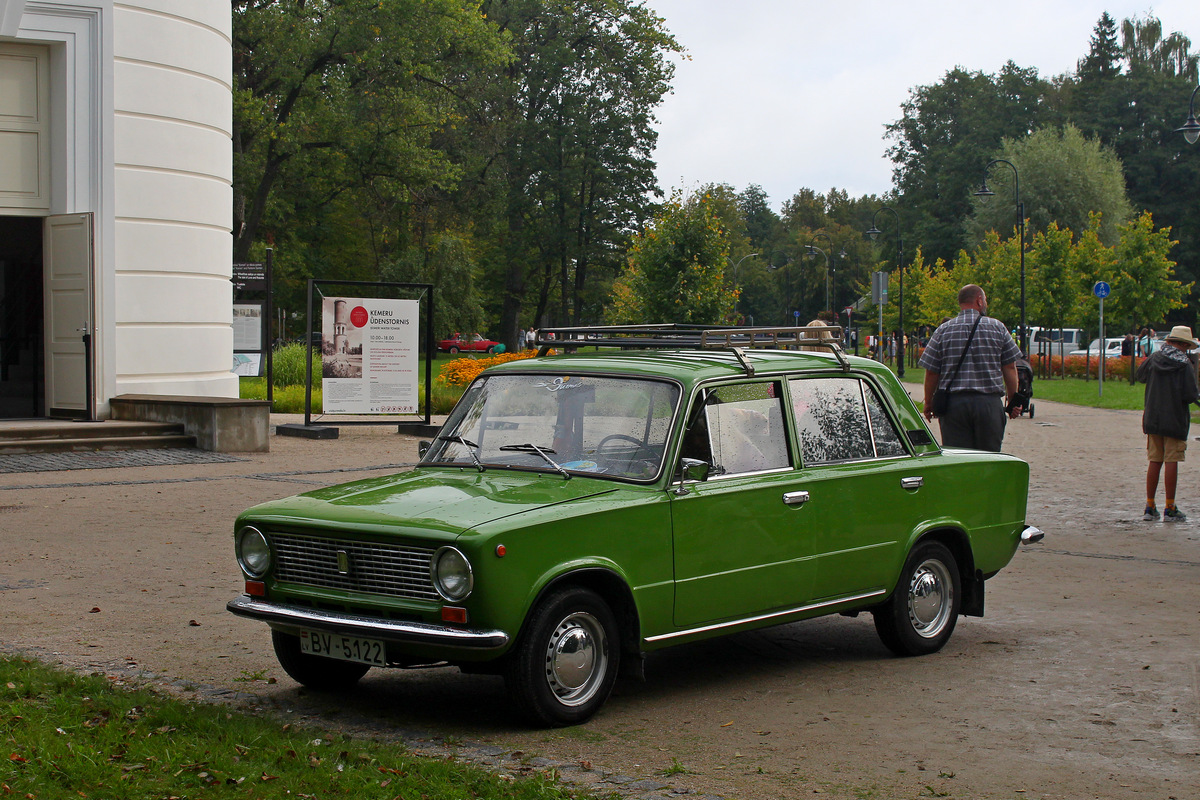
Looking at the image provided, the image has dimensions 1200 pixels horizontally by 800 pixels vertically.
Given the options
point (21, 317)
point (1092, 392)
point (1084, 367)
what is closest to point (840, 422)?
point (21, 317)

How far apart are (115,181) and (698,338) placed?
47.8 feet

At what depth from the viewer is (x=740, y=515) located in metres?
6.20

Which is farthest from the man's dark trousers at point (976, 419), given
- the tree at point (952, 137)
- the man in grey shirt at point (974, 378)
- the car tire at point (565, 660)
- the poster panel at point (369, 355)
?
the tree at point (952, 137)

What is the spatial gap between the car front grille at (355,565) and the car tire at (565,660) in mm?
449

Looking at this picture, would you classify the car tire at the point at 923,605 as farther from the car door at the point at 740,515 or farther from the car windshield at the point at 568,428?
the car windshield at the point at 568,428

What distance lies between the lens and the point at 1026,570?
10062 mm

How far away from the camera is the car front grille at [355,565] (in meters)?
5.34

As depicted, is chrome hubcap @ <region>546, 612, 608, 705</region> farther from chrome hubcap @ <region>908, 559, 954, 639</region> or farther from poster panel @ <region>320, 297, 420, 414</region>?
poster panel @ <region>320, 297, 420, 414</region>

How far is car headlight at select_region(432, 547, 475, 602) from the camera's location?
17.1 ft

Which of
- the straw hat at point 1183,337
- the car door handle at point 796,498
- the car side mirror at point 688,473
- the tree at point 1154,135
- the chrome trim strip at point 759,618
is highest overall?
the tree at point 1154,135

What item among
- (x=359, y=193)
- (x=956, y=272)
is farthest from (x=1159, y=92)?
(x=359, y=193)

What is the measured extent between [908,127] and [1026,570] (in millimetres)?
103179

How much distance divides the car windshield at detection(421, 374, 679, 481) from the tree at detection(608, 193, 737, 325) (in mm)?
31563

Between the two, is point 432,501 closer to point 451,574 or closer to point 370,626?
point 451,574
